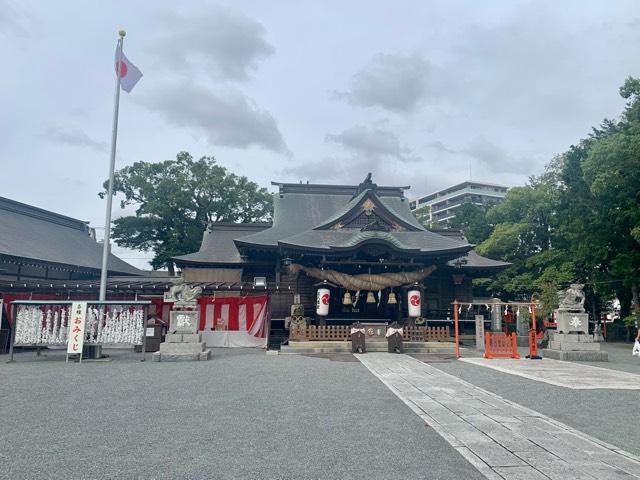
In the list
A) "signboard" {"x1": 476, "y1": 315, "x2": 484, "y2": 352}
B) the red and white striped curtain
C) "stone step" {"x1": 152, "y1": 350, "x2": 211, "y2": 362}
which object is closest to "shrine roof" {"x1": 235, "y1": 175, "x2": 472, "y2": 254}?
the red and white striped curtain

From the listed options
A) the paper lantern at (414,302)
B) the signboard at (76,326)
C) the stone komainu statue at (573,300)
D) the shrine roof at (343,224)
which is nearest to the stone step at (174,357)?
the signboard at (76,326)

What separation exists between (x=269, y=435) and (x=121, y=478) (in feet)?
6.49

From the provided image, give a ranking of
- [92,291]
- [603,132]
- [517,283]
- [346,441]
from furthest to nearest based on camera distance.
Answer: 1. [517,283]
2. [603,132]
3. [92,291]
4. [346,441]

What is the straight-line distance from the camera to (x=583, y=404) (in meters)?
7.72

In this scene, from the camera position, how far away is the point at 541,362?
1427 centimetres

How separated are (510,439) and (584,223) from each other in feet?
79.9

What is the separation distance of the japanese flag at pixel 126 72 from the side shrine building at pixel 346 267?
820 cm

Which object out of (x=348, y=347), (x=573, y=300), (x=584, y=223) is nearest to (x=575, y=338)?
(x=573, y=300)

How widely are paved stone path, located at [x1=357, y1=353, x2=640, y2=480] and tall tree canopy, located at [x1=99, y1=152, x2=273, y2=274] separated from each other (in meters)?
32.7

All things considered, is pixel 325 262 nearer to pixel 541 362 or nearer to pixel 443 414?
pixel 541 362

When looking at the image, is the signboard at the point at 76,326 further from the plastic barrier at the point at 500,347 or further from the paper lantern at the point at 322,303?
the plastic barrier at the point at 500,347

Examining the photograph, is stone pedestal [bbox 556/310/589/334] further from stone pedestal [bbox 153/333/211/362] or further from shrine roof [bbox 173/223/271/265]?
shrine roof [bbox 173/223/271/265]

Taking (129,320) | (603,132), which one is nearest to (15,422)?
(129,320)

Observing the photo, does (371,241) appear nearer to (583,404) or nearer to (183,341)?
(183,341)
